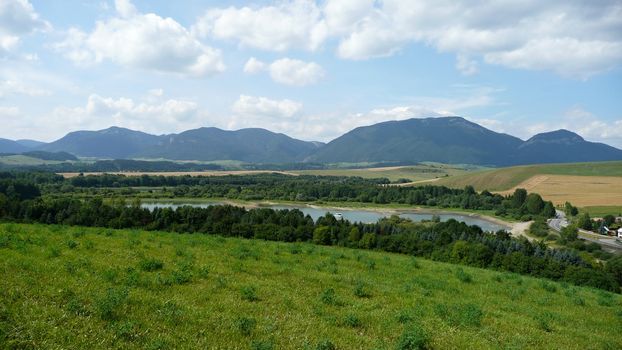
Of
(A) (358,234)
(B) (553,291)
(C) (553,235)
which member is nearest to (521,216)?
(C) (553,235)

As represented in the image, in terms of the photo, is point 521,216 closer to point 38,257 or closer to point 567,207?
point 567,207

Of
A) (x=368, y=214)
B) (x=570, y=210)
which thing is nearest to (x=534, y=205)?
(x=570, y=210)

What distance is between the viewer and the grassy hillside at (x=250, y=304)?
356 inches

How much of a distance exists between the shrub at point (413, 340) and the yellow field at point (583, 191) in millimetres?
165285

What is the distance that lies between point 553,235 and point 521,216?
1644 inches

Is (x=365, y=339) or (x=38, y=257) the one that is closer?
(x=365, y=339)

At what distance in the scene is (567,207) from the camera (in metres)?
147

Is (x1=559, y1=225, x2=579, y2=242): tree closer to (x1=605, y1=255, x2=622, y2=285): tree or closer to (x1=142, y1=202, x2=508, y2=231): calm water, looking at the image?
(x1=142, y1=202, x2=508, y2=231): calm water

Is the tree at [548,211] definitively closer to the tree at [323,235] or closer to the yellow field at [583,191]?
the yellow field at [583,191]

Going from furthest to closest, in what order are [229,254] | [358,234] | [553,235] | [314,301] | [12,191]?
[12,191] < [553,235] < [358,234] < [229,254] < [314,301]

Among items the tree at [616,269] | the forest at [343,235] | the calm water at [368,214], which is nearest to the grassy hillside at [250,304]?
the forest at [343,235]

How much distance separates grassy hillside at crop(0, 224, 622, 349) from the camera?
9.04 meters

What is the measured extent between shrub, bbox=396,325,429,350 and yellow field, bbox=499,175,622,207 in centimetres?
16529

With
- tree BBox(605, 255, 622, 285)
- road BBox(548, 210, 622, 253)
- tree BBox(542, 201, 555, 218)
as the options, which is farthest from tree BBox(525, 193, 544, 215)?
tree BBox(605, 255, 622, 285)
